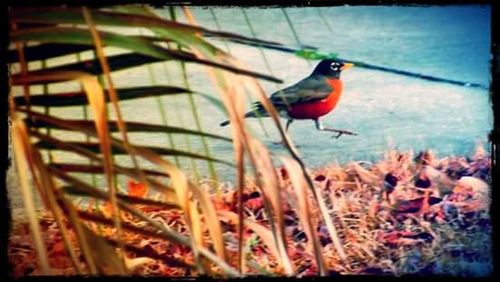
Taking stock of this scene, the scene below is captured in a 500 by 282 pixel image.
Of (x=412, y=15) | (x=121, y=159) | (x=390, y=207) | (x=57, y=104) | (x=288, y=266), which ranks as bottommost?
(x=288, y=266)

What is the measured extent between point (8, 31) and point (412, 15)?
1.01 m

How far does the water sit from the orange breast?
18 millimetres

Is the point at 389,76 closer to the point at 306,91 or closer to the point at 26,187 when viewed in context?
the point at 306,91

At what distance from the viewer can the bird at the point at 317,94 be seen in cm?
182

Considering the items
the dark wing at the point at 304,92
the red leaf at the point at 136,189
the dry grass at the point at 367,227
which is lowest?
the dry grass at the point at 367,227

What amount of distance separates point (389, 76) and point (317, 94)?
20 centimetres

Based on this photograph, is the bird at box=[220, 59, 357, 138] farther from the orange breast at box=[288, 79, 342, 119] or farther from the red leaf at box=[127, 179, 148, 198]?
the red leaf at box=[127, 179, 148, 198]

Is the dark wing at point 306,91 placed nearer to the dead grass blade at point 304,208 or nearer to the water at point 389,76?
the water at point 389,76

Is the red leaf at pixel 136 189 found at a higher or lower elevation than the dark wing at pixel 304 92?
lower

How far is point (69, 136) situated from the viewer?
1632 millimetres

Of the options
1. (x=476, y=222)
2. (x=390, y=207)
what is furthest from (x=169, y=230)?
(x=476, y=222)

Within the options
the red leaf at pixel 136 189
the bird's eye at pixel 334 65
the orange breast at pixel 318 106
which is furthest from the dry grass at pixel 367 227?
the bird's eye at pixel 334 65

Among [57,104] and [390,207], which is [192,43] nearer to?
[57,104]

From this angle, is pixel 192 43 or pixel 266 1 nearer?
pixel 192 43
